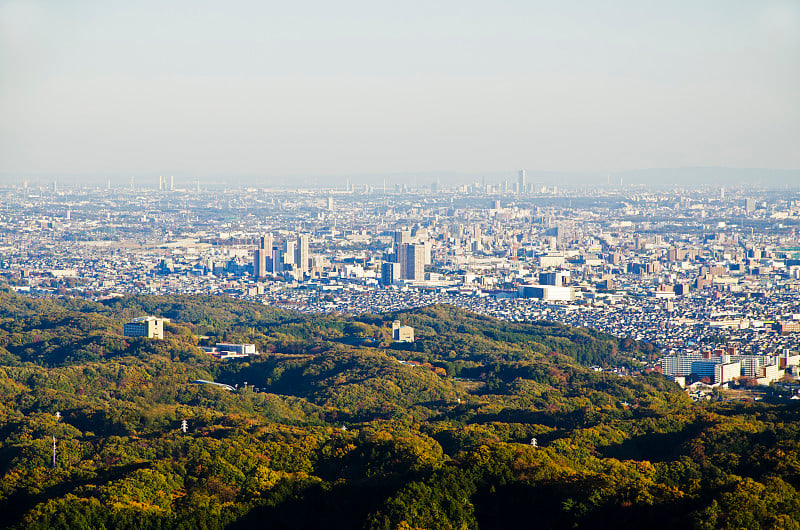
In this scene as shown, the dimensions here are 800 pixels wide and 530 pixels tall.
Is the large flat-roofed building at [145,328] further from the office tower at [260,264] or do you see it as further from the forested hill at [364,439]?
the office tower at [260,264]

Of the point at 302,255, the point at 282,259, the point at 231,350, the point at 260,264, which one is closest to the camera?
A: the point at 231,350

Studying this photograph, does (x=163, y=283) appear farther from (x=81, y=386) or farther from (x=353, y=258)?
(x=81, y=386)

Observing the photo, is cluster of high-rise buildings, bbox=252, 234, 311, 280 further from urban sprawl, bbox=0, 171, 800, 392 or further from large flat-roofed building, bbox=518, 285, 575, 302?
large flat-roofed building, bbox=518, 285, 575, 302

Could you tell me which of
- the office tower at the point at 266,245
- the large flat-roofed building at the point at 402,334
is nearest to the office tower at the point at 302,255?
the office tower at the point at 266,245

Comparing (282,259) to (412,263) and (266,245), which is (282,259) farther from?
(412,263)

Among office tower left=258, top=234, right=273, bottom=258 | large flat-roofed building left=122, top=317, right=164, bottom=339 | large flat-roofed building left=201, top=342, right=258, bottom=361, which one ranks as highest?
large flat-roofed building left=122, top=317, right=164, bottom=339

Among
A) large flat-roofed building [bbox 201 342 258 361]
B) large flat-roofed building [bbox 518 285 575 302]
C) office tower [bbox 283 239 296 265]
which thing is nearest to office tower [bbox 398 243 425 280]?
office tower [bbox 283 239 296 265]

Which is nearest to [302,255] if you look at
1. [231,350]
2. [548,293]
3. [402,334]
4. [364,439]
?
[548,293]
